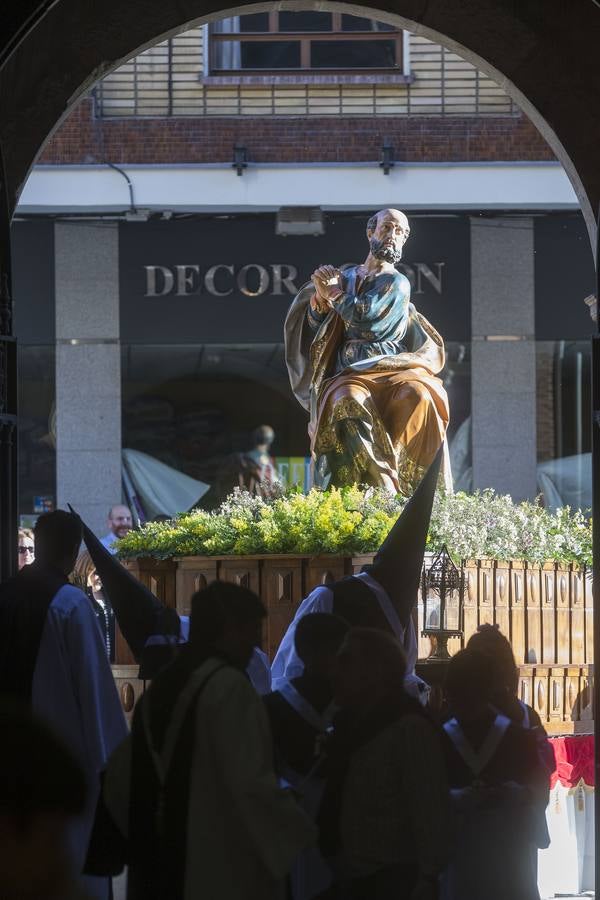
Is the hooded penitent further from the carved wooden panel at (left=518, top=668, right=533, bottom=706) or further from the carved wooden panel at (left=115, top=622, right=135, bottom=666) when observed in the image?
the carved wooden panel at (left=115, top=622, right=135, bottom=666)

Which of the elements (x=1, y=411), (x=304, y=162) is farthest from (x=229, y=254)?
(x=1, y=411)

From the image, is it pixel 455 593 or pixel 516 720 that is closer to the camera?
pixel 516 720

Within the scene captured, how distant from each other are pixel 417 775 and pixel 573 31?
501 cm

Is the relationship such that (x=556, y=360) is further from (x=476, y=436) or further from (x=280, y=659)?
(x=280, y=659)

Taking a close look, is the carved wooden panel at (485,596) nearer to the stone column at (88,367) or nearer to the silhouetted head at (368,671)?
the silhouetted head at (368,671)

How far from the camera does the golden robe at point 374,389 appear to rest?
12.9 m

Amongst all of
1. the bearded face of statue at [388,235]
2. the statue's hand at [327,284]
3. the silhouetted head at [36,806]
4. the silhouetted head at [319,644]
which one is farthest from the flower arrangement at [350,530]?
the silhouetted head at [36,806]

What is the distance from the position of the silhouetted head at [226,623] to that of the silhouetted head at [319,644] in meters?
0.94

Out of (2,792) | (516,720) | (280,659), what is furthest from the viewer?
(280,659)

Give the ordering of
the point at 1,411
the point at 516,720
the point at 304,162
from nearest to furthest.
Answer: the point at 516,720
the point at 1,411
the point at 304,162

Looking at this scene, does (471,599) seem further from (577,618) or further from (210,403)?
(210,403)

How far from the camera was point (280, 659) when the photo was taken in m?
8.57

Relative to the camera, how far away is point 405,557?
7.92m

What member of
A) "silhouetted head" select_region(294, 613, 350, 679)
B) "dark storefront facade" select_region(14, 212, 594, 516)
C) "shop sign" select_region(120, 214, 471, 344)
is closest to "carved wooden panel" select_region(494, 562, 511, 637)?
"silhouetted head" select_region(294, 613, 350, 679)
